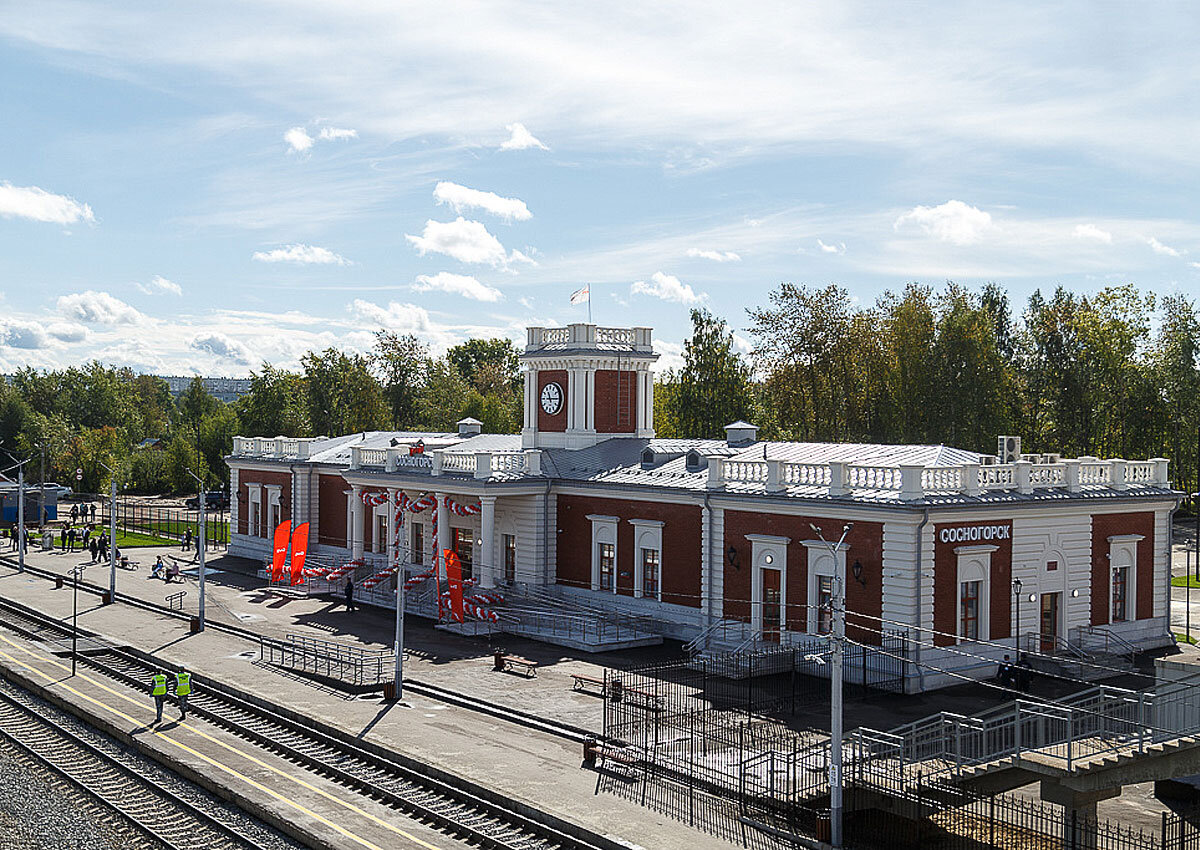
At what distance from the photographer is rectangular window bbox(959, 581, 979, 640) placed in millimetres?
33812

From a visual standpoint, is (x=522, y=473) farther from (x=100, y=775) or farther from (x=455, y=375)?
(x=455, y=375)

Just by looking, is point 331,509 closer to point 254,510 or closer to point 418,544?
point 254,510

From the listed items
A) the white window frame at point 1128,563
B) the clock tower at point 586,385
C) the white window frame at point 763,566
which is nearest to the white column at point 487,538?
the clock tower at point 586,385

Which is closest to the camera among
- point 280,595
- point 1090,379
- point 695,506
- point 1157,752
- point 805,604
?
point 1157,752

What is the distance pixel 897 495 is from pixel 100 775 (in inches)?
877

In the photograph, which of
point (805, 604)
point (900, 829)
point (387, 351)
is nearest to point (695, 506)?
point (805, 604)

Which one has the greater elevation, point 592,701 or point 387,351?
point 387,351

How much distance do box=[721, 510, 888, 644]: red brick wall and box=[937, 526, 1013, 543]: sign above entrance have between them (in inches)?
74.8

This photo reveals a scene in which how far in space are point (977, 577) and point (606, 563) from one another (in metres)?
14.7

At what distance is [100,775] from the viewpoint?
1014 inches

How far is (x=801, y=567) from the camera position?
1405 inches

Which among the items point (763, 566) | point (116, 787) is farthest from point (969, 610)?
point (116, 787)

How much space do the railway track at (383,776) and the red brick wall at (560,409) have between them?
2079 centimetres

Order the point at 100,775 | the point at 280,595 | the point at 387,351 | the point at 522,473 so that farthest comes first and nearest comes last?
the point at 387,351 → the point at 280,595 → the point at 522,473 → the point at 100,775
